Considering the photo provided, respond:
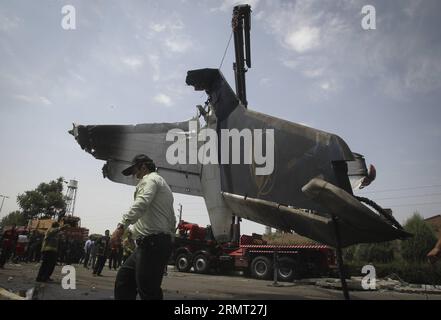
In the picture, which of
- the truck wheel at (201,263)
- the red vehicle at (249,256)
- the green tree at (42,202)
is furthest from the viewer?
the green tree at (42,202)

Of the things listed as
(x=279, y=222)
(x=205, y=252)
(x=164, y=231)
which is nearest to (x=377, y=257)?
(x=205, y=252)

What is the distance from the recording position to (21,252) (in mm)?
19438

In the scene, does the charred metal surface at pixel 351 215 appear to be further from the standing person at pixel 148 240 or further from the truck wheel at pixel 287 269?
the truck wheel at pixel 287 269

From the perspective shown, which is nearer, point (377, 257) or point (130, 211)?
point (130, 211)

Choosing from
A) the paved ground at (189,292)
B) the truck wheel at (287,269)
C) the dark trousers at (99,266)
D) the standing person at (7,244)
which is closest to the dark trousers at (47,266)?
the paved ground at (189,292)

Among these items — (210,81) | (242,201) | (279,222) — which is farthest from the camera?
(210,81)

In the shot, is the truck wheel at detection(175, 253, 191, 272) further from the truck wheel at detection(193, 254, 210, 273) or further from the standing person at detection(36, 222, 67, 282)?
the standing person at detection(36, 222, 67, 282)

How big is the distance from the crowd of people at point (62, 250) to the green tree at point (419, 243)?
19.5 metres

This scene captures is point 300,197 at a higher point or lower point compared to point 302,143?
lower

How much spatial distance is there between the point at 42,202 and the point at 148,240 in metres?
50.3

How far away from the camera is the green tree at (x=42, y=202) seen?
152ft

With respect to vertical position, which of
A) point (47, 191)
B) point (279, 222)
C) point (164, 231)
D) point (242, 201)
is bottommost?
point (164, 231)
